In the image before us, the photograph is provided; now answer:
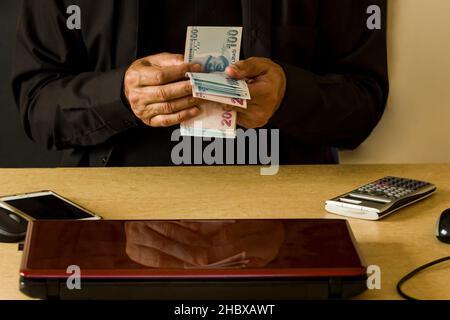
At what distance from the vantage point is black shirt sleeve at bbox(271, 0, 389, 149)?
6.19 ft

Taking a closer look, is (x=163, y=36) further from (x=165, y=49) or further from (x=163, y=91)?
(x=163, y=91)

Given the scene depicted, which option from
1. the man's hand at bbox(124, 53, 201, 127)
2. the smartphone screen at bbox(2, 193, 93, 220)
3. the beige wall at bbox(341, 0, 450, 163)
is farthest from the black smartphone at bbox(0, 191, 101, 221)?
the beige wall at bbox(341, 0, 450, 163)

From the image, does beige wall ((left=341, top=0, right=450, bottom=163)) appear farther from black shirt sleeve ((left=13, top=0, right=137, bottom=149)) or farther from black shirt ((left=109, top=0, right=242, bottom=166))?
black shirt sleeve ((left=13, top=0, right=137, bottom=149))

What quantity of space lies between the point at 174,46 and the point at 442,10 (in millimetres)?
854

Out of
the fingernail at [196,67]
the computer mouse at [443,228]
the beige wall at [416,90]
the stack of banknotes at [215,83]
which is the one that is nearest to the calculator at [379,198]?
the computer mouse at [443,228]

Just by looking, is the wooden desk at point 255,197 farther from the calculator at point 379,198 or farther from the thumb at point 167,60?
the thumb at point 167,60

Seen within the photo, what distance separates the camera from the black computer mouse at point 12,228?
1309 mm

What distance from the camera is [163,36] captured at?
197 cm

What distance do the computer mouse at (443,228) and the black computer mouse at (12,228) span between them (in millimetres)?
673

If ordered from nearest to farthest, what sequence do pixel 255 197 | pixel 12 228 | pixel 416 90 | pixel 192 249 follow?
pixel 192 249
pixel 12 228
pixel 255 197
pixel 416 90

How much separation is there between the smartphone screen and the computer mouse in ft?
1.92

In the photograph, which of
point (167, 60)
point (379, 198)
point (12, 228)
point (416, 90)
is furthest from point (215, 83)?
point (416, 90)

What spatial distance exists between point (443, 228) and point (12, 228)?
0.70m

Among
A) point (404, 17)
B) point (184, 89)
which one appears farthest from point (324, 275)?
point (404, 17)
